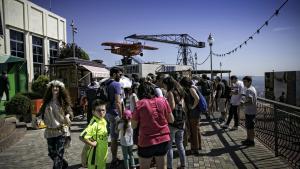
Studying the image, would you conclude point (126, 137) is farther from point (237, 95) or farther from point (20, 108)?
point (20, 108)

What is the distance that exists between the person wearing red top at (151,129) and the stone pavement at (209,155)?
240 cm

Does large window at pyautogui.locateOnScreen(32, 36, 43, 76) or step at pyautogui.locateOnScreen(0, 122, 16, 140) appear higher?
large window at pyautogui.locateOnScreen(32, 36, 43, 76)

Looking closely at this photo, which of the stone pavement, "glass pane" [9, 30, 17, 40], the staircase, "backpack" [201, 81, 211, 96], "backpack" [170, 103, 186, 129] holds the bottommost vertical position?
the stone pavement

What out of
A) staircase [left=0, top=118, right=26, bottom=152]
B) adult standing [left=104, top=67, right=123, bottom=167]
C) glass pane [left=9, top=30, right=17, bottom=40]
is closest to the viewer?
adult standing [left=104, top=67, right=123, bottom=167]

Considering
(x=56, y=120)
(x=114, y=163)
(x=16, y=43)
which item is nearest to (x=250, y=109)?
(x=114, y=163)

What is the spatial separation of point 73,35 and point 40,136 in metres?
19.2

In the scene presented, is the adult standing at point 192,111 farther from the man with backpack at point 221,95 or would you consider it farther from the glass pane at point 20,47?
the glass pane at point 20,47

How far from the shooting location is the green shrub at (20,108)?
37.3 ft

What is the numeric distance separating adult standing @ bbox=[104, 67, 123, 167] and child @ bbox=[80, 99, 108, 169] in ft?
5.46

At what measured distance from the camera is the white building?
2038cm

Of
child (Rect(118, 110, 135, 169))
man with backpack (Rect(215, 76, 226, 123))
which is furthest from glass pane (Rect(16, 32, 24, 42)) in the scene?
child (Rect(118, 110, 135, 169))

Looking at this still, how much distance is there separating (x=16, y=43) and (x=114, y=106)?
19.0 meters

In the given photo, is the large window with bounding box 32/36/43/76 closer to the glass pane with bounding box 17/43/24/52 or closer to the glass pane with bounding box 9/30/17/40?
the glass pane with bounding box 17/43/24/52

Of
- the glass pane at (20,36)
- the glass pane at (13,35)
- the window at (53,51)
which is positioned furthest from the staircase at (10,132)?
the window at (53,51)
